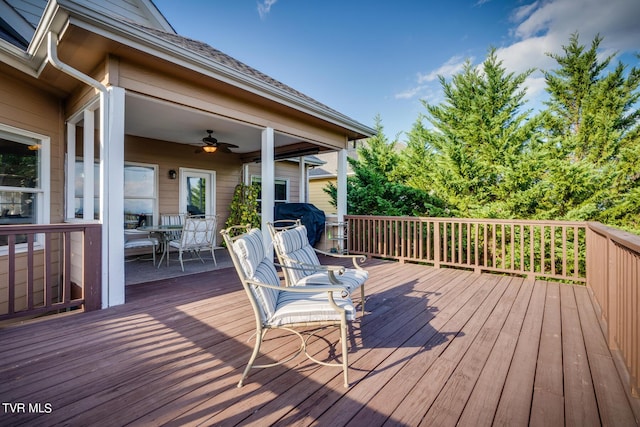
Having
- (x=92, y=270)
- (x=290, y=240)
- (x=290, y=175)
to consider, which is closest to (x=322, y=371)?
(x=290, y=240)

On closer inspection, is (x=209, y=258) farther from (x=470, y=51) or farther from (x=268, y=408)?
(x=470, y=51)

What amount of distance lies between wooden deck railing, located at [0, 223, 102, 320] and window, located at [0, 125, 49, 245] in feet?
1.02

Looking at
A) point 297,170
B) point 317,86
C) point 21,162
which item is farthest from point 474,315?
point 317,86

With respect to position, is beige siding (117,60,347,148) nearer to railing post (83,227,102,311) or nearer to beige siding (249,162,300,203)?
railing post (83,227,102,311)

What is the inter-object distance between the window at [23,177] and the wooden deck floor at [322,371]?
2035mm

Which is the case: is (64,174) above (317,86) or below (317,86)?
below

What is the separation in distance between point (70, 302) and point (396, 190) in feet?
21.9

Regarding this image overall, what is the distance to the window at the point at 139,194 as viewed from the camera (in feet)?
20.1

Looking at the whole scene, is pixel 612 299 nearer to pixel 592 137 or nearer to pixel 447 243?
pixel 447 243

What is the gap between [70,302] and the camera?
2938 mm

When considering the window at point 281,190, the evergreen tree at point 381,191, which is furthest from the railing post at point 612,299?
the window at point 281,190

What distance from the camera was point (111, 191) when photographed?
3.12m

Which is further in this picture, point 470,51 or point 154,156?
point 470,51

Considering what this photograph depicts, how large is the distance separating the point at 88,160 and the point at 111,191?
1426 millimetres
